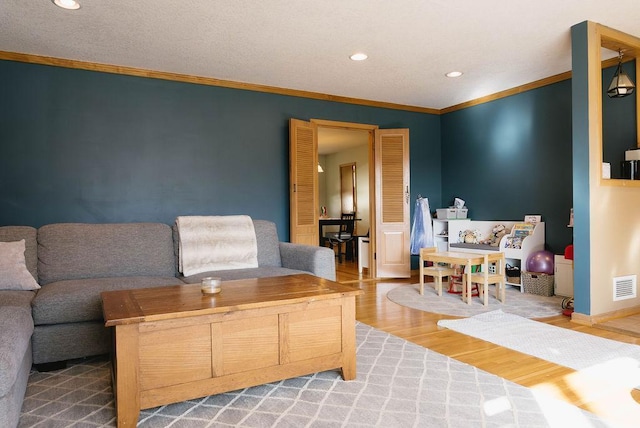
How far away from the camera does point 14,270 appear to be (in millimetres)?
2814

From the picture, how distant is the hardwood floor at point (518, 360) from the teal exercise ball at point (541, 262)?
41.9 inches

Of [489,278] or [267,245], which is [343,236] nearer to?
[489,278]

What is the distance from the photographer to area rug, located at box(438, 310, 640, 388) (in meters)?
2.48

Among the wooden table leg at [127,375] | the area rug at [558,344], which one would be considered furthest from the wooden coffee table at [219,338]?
the area rug at [558,344]

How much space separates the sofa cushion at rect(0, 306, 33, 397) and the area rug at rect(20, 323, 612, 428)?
365 mm

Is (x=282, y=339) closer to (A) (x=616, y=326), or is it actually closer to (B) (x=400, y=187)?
(A) (x=616, y=326)

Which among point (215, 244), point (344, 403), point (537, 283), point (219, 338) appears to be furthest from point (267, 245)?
point (537, 283)

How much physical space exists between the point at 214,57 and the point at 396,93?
2.43 meters

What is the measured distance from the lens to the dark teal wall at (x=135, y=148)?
3.96m

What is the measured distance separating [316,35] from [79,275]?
2662mm

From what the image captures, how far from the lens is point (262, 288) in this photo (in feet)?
7.94

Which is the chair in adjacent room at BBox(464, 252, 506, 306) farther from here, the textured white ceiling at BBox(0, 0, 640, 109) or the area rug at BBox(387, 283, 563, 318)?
the textured white ceiling at BBox(0, 0, 640, 109)

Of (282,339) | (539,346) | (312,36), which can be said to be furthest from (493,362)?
(312,36)

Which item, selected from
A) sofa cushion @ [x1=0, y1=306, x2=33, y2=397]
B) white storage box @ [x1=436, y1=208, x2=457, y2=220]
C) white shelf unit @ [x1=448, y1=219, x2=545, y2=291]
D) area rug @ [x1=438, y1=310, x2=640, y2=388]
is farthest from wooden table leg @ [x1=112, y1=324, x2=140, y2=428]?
white storage box @ [x1=436, y1=208, x2=457, y2=220]
